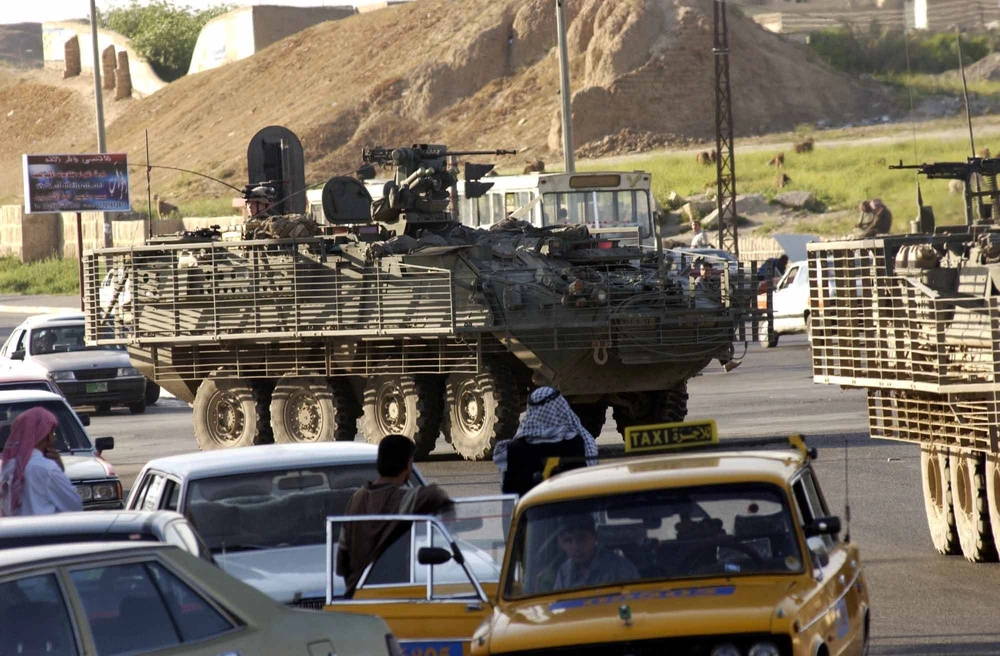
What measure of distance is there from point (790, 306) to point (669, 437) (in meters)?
26.3

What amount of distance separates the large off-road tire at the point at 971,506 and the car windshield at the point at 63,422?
6.51 metres

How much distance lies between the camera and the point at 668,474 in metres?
7.43

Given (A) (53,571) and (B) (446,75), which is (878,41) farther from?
(B) (446,75)

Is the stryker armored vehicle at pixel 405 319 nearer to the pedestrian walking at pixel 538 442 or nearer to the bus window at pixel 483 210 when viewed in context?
the pedestrian walking at pixel 538 442

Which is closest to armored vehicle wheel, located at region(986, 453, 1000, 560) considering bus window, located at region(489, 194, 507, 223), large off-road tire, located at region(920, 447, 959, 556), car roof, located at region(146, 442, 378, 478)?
large off-road tire, located at region(920, 447, 959, 556)

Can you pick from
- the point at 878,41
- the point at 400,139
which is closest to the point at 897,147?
the point at 878,41

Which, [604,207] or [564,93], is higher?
[564,93]

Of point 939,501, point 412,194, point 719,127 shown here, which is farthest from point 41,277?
point 939,501

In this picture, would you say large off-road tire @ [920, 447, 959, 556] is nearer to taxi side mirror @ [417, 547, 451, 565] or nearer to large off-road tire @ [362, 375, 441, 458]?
taxi side mirror @ [417, 547, 451, 565]

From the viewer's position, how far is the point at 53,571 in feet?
18.2

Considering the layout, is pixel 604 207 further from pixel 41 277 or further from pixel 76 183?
pixel 41 277

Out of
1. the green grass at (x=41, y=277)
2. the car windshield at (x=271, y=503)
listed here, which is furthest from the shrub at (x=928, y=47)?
the green grass at (x=41, y=277)

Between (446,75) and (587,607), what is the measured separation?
84977 millimetres

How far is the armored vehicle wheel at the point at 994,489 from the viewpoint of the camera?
1107 cm
